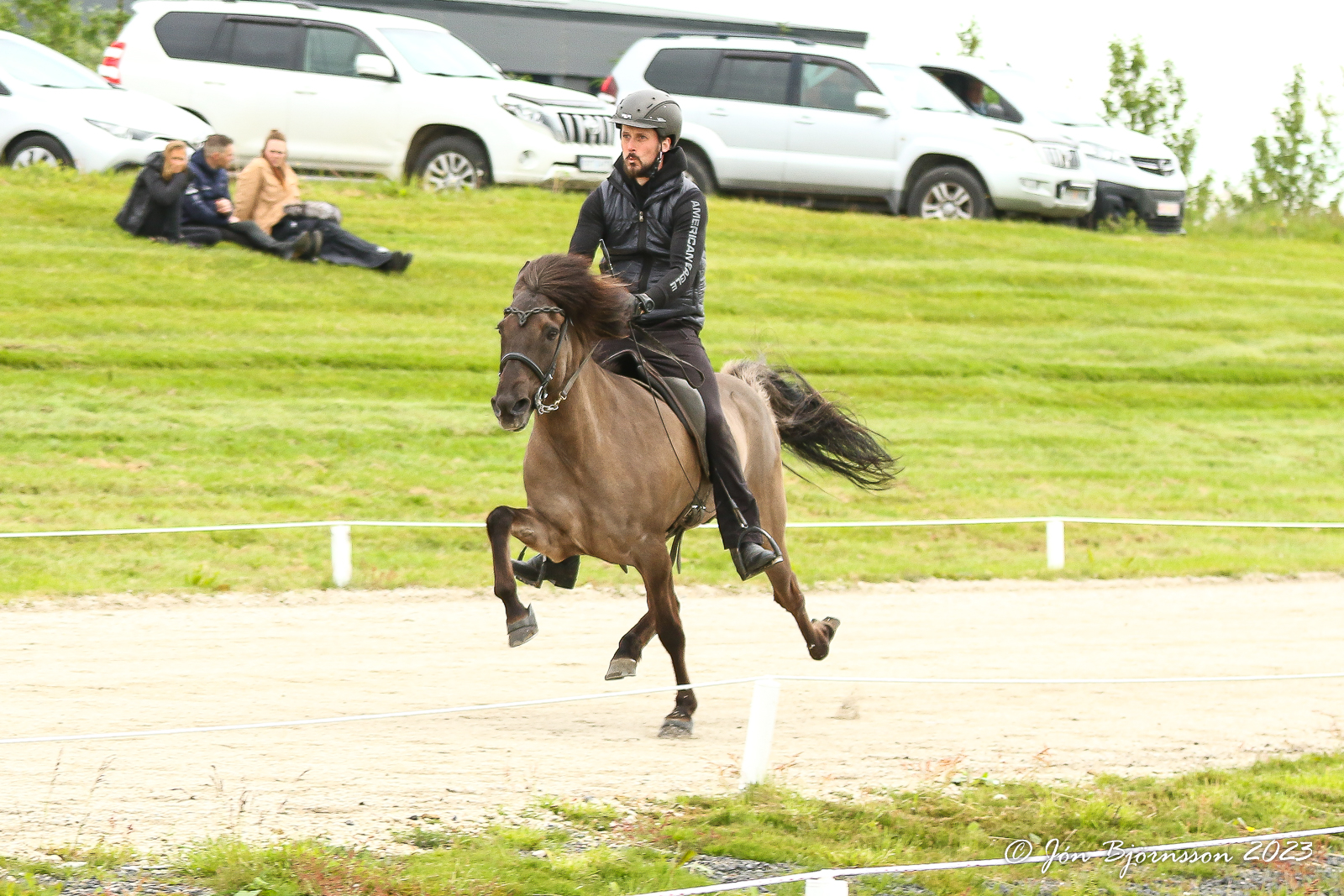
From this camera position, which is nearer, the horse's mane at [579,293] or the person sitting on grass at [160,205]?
the horse's mane at [579,293]

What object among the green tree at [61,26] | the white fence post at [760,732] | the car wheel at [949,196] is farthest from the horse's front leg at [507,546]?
the green tree at [61,26]

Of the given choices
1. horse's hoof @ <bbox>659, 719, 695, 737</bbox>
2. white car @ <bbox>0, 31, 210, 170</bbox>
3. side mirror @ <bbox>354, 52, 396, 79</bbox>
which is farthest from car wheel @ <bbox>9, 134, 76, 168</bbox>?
horse's hoof @ <bbox>659, 719, 695, 737</bbox>

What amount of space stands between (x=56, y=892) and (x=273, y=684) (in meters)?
3.48

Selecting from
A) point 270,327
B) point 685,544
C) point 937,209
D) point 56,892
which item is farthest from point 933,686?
point 937,209

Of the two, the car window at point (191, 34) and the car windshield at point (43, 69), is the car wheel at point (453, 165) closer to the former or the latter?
the car window at point (191, 34)

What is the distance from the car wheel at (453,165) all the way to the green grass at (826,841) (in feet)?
52.2

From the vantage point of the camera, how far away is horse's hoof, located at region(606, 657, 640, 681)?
25.6 ft

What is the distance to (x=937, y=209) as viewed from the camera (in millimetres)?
24125

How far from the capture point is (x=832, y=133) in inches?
898

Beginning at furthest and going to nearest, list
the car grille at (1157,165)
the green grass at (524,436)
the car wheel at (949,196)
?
the car grille at (1157,165) → the car wheel at (949,196) → the green grass at (524,436)

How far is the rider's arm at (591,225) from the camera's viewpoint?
25.9 feet

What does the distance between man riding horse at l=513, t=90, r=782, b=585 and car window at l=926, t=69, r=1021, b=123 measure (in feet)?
58.8

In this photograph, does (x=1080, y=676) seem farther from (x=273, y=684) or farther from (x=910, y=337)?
(x=910, y=337)

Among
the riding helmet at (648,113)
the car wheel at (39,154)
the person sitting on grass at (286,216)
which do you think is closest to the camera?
the riding helmet at (648,113)
